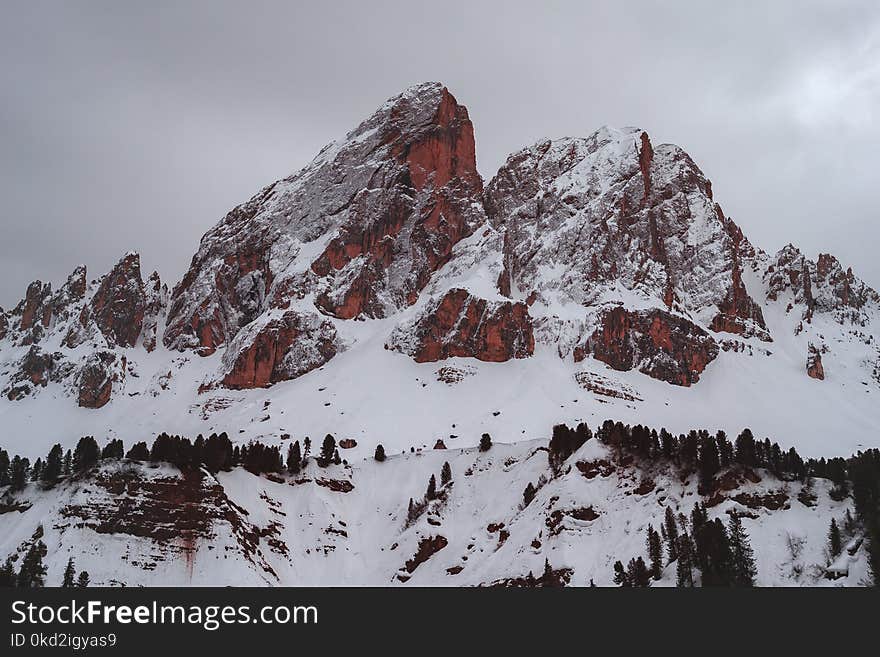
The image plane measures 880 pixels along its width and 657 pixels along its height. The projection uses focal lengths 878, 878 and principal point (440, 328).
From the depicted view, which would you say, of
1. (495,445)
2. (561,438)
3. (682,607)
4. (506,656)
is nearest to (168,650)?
(506,656)

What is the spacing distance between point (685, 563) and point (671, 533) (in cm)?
1004

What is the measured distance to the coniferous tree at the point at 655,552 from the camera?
9731cm

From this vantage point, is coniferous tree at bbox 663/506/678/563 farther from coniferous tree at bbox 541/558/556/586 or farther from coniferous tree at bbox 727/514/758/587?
coniferous tree at bbox 541/558/556/586

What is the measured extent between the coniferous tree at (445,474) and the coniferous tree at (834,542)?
70.5 meters

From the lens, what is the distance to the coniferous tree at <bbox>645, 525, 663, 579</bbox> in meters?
97.3

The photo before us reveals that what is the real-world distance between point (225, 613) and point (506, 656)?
930 inches

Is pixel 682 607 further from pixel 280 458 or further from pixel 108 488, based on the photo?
pixel 280 458

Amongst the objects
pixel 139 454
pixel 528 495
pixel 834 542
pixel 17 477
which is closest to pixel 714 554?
pixel 834 542

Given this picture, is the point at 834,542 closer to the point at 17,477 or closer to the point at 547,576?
the point at 547,576

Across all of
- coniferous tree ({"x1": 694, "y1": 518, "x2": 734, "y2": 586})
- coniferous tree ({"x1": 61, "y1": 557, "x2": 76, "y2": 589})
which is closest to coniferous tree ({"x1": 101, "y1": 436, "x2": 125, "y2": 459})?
coniferous tree ({"x1": 61, "y1": 557, "x2": 76, "y2": 589})

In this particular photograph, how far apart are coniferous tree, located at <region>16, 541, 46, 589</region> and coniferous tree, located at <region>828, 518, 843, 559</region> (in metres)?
90.2

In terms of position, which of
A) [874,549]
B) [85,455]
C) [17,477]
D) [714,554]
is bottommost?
[874,549]

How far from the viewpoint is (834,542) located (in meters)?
90.8

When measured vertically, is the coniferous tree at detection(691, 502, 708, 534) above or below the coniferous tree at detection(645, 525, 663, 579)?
above
